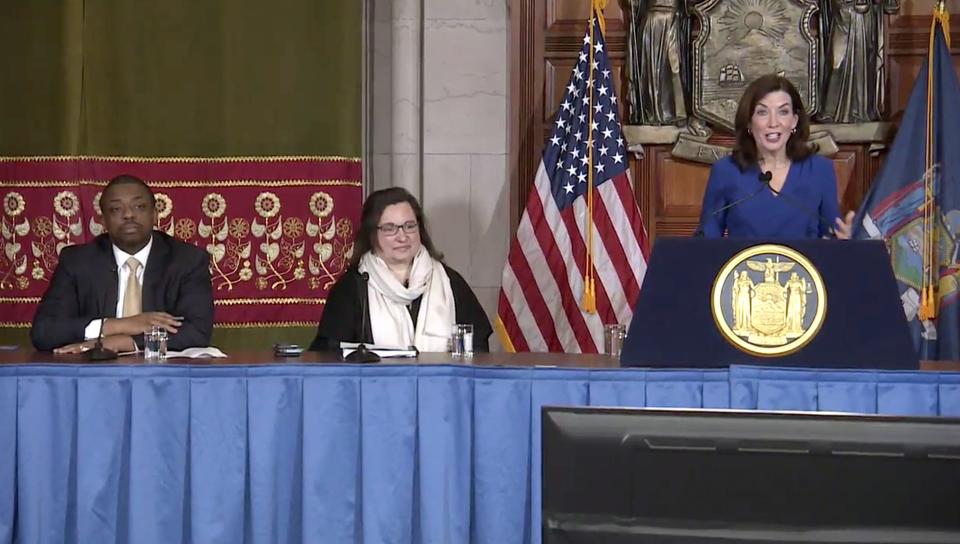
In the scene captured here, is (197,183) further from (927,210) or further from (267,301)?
(927,210)

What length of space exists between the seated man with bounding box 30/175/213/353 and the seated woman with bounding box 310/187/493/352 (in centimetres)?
46

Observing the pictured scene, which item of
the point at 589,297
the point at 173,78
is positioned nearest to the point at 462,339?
the point at 589,297

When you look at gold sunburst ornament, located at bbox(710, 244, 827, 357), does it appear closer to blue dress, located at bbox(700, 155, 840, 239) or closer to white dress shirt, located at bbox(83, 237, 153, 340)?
blue dress, located at bbox(700, 155, 840, 239)

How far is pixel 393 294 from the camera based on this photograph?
4.18 m

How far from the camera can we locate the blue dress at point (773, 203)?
417 centimetres

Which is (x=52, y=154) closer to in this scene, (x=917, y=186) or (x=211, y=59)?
(x=211, y=59)

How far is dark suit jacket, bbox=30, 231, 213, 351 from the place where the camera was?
4215 mm

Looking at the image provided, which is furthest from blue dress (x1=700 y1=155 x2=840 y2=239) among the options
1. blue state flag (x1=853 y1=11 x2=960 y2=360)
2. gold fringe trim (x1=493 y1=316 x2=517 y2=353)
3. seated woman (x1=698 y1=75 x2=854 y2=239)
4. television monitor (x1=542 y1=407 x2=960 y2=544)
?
television monitor (x1=542 y1=407 x2=960 y2=544)

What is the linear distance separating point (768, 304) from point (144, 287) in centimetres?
218

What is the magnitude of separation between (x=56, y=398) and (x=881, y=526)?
7.25ft

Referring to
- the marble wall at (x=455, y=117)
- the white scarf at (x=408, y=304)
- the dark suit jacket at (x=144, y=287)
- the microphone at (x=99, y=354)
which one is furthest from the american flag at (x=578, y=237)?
the microphone at (x=99, y=354)

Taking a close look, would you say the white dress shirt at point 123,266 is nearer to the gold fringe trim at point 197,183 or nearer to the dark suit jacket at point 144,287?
the dark suit jacket at point 144,287

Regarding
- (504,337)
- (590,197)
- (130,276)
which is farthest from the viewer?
(504,337)

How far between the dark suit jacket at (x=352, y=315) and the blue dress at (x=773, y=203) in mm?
861
